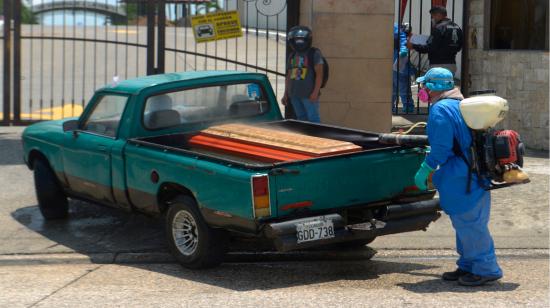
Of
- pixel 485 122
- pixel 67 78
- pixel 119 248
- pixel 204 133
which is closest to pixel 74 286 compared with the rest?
pixel 119 248

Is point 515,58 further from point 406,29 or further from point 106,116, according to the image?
point 106,116

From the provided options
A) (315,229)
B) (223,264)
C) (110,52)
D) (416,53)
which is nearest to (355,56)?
(416,53)

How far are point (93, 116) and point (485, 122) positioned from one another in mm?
4053

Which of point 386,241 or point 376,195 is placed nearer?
point 376,195

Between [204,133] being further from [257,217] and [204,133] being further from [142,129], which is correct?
[257,217]

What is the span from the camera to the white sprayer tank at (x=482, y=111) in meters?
7.65

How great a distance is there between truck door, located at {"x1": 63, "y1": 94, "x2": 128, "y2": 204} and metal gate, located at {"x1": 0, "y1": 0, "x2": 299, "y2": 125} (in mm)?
3934

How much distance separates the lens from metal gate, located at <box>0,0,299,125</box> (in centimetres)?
1418

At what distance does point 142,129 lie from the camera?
9375mm

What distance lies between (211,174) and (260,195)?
1.71 feet

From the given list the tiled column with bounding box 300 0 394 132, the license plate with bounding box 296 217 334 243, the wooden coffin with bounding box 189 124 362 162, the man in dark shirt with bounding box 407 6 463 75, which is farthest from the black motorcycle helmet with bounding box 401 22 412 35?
the license plate with bounding box 296 217 334 243

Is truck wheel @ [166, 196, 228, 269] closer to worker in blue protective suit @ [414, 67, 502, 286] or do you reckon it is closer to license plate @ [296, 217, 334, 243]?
license plate @ [296, 217, 334, 243]

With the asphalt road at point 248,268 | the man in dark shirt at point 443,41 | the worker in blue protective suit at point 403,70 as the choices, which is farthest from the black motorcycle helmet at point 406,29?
the asphalt road at point 248,268

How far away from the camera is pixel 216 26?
13.9 m
